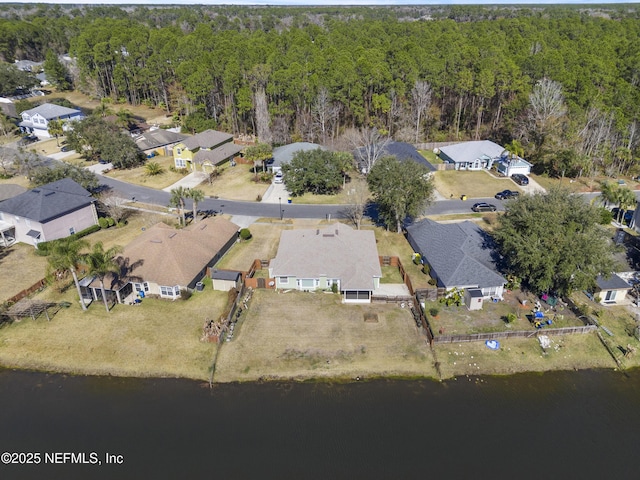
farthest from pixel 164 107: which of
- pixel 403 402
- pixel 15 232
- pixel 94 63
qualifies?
pixel 403 402

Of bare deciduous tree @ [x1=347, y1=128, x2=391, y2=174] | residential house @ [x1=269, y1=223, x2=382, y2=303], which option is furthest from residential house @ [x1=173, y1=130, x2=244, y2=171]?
residential house @ [x1=269, y1=223, x2=382, y2=303]

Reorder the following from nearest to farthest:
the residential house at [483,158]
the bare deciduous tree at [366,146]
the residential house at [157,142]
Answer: the bare deciduous tree at [366,146], the residential house at [483,158], the residential house at [157,142]

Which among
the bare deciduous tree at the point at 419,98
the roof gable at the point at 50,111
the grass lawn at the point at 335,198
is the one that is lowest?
the grass lawn at the point at 335,198

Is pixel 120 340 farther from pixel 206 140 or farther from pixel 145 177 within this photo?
pixel 206 140

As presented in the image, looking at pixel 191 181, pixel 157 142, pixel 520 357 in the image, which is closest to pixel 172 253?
pixel 191 181

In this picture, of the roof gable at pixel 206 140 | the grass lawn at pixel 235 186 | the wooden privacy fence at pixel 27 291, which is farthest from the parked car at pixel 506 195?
the wooden privacy fence at pixel 27 291

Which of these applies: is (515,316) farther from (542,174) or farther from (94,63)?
(94,63)

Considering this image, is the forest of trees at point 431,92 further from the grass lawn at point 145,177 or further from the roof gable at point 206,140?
the grass lawn at point 145,177
